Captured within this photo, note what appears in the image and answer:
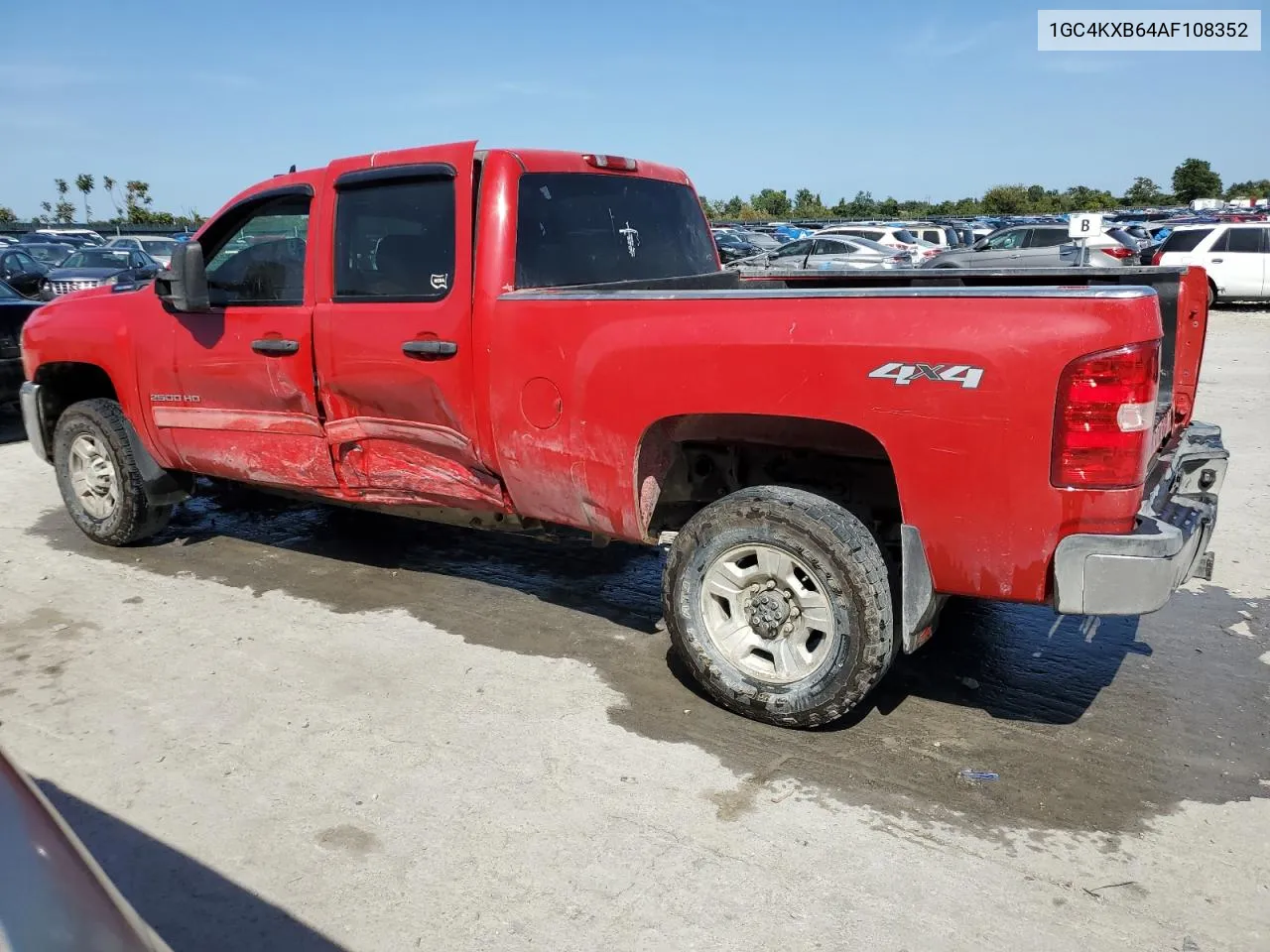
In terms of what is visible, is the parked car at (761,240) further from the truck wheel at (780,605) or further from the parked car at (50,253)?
the truck wheel at (780,605)

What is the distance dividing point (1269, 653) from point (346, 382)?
169 inches

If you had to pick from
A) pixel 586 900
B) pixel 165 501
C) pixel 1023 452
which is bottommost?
pixel 586 900

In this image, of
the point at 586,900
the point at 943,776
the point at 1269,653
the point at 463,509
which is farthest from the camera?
the point at 463,509

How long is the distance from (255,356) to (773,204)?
306 feet

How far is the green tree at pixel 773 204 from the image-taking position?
92.6 meters

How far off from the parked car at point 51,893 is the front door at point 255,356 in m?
3.40

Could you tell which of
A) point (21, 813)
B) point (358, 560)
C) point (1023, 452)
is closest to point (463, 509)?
point (358, 560)

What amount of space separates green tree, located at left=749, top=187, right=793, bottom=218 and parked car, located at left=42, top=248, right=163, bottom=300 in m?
73.9

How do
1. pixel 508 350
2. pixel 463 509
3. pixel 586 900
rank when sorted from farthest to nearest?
pixel 463 509
pixel 508 350
pixel 586 900

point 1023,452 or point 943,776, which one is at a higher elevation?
point 1023,452

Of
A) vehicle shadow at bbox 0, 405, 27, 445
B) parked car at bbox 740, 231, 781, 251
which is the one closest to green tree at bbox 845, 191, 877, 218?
parked car at bbox 740, 231, 781, 251

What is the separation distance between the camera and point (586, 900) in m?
2.84

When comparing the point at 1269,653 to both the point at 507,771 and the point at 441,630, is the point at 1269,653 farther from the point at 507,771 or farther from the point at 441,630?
the point at 441,630

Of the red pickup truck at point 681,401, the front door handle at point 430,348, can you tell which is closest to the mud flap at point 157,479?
the red pickup truck at point 681,401
